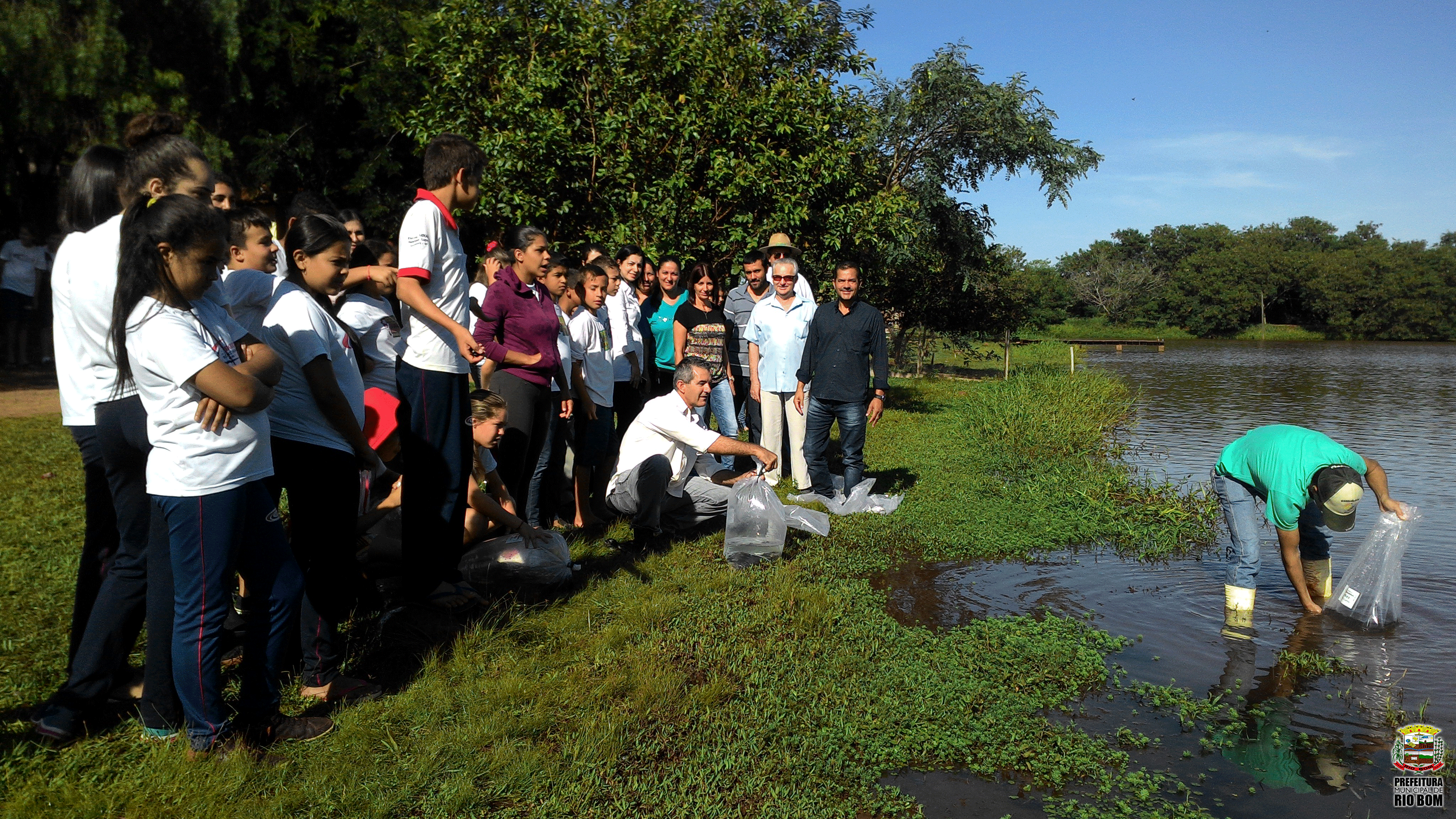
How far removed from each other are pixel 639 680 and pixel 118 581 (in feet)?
6.53

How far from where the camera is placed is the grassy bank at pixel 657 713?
10.2ft

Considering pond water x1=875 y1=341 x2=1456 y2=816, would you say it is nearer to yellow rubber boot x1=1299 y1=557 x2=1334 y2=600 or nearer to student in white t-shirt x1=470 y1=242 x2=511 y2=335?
yellow rubber boot x1=1299 y1=557 x2=1334 y2=600

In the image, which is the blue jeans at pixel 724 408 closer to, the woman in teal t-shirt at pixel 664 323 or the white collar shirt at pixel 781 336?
the white collar shirt at pixel 781 336

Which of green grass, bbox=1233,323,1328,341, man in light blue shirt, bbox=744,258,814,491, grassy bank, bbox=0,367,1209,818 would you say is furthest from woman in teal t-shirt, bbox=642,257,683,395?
green grass, bbox=1233,323,1328,341

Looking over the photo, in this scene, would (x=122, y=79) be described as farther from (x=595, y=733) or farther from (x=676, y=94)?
(x=595, y=733)

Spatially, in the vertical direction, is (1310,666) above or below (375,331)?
below

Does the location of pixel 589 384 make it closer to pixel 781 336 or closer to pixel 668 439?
pixel 668 439

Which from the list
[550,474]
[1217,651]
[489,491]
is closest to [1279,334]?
[1217,651]

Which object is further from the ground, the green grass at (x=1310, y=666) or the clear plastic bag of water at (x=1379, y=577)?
the clear plastic bag of water at (x=1379, y=577)

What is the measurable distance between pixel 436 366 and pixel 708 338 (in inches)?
171

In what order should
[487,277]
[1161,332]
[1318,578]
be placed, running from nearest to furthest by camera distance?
[1318,578] → [487,277] → [1161,332]

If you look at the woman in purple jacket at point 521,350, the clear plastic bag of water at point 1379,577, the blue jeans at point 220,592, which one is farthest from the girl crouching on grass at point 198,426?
the clear plastic bag of water at point 1379,577

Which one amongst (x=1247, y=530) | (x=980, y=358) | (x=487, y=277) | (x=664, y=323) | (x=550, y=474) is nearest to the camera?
(x=1247, y=530)

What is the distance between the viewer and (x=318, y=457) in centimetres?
366
